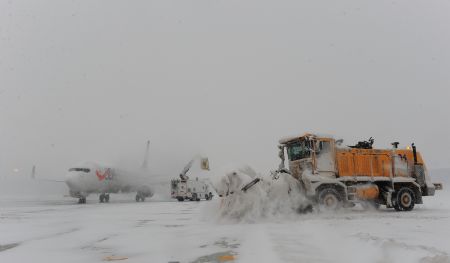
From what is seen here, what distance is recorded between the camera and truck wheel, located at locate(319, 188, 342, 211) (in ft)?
46.8

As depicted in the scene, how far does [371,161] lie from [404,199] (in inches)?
90.8

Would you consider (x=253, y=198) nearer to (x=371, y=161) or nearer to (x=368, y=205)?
(x=371, y=161)

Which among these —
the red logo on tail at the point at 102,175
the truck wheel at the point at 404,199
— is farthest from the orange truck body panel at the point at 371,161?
the red logo on tail at the point at 102,175

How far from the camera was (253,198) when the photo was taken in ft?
41.8

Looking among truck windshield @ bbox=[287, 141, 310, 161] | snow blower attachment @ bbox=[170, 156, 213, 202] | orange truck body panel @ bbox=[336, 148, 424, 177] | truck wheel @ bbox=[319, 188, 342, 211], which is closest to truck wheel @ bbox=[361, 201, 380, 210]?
orange truck body panel @ bbox=[336, 148, 424, 177]

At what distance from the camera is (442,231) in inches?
349

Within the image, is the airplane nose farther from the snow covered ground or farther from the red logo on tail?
the snow covered ground

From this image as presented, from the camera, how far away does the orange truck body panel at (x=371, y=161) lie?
15.6m

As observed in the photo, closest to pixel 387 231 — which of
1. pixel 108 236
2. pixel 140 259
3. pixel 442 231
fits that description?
→ pixel 442 231

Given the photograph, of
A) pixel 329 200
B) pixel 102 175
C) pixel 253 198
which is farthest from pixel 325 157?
pixel 102 175

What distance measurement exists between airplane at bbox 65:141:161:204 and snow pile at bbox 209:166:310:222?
72.5 feet

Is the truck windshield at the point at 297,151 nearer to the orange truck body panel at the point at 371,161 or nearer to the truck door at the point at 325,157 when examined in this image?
the truck door at the point at 325,157

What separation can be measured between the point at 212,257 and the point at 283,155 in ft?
36.5

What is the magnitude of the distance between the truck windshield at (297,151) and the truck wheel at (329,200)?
1.75m
